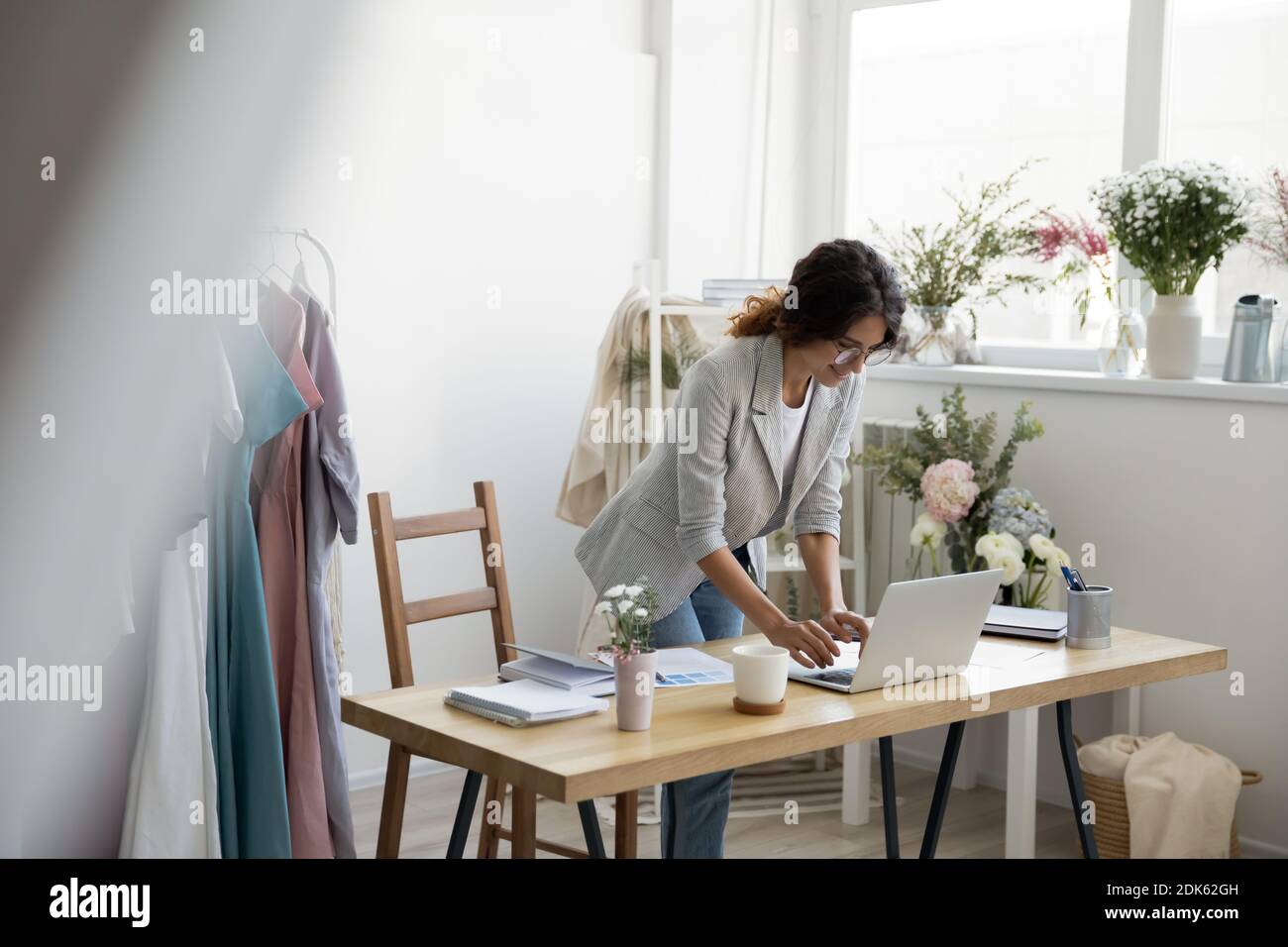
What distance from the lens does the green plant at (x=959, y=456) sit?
12.7ft

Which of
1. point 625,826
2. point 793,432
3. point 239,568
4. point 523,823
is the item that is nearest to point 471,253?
point 239,568

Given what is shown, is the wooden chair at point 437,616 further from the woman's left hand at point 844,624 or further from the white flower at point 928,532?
the white flower at point 928,532

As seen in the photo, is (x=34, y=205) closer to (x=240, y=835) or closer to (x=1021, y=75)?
(x=240, y=835)

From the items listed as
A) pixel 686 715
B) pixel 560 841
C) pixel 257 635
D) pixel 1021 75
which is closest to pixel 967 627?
pixel 686 715

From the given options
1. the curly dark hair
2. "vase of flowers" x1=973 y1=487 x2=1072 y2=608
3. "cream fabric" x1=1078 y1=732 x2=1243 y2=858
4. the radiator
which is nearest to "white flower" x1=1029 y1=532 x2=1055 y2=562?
"vase of flowers" x1=973 y1=487 x2=1072 y2=608

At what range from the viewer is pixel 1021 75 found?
435cm

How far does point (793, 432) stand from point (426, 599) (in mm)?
834

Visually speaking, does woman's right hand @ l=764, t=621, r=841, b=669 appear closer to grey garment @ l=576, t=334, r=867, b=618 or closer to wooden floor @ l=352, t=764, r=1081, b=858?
grey garment @ l=576, t=334, r=867, b=618

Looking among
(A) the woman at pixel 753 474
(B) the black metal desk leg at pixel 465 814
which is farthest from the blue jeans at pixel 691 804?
(B) the black metal desk leg at pixel 465 814

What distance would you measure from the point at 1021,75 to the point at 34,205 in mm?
2730

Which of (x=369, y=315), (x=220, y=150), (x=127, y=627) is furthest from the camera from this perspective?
(x=369, y=315)

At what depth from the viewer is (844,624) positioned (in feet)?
8.33

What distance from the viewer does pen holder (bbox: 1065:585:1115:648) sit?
2709mm

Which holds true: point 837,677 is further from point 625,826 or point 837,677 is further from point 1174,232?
point 1174,232
